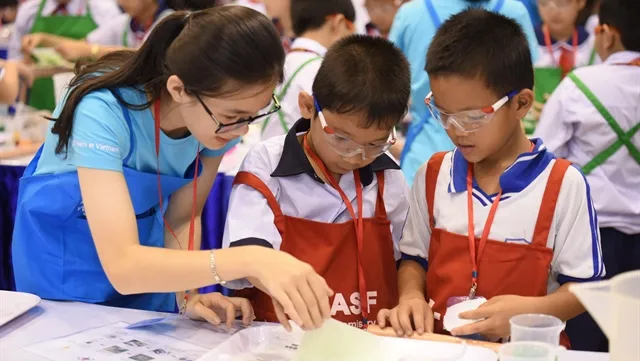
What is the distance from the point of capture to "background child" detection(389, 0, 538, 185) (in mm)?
2785

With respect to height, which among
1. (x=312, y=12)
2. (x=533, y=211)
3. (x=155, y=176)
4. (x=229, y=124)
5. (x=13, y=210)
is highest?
(x=312, y=12)

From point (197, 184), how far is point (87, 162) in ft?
1.07

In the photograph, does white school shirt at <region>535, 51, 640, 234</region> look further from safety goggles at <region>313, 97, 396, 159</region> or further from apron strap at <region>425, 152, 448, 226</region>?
safety goggles at <region>313, 97, 396, 159</region>

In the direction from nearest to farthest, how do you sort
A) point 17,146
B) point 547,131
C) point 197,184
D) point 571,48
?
point 197,184 < point 547,131 < point 17,146 < point 571,48

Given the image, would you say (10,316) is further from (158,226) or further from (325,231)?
(325,231)

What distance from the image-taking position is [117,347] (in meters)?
1.34

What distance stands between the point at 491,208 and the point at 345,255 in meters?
0.31

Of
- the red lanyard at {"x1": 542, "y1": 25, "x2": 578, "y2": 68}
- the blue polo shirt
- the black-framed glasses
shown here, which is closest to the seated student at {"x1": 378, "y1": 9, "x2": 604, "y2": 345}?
the black-framed glasses

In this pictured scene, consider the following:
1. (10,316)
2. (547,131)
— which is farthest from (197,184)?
(547,131)

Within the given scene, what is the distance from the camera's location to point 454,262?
156cm

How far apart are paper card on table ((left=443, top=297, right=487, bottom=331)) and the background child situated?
1.28 metres

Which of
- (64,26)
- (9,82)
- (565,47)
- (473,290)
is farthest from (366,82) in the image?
(64,26)

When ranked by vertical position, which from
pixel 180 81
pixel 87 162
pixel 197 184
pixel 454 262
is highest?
pixel 180 81

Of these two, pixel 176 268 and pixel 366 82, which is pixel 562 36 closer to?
pixel 366 82
